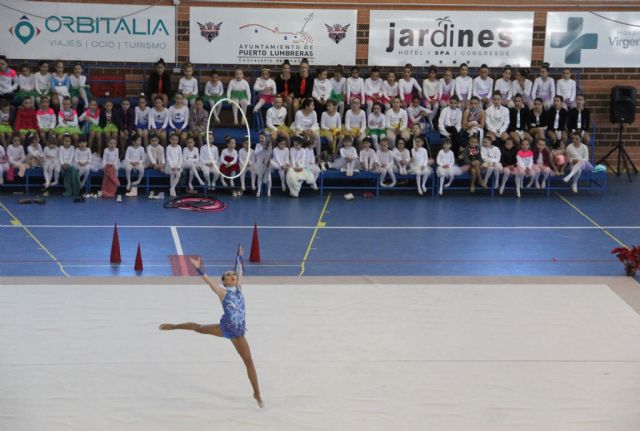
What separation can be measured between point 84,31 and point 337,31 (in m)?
5.68

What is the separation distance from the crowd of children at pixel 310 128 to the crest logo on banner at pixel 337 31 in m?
1.00

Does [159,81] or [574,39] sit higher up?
[574,39]

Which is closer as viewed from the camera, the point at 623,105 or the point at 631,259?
the point at 631,259

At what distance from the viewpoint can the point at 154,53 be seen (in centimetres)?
2119

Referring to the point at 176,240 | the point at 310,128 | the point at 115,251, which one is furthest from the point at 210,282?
the point at 310,128

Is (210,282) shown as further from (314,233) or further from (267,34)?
(267,34)

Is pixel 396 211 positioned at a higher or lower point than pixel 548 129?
lower

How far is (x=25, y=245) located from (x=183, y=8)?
8314mm

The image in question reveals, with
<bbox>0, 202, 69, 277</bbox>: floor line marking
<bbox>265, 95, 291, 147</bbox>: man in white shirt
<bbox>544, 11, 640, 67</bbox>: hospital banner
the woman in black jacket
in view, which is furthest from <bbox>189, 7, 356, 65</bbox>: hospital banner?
<bbox>0, 202, 69, 277</bbox>: floor line marking
